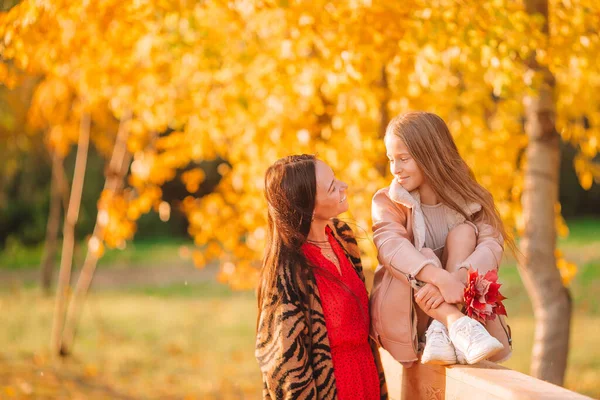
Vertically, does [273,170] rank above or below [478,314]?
above

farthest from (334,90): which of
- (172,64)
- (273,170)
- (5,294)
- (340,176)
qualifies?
Result: (5,294)

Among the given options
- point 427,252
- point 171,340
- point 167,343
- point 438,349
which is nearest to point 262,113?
point 427,252

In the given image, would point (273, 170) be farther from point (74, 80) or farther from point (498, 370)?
point (74, 80)

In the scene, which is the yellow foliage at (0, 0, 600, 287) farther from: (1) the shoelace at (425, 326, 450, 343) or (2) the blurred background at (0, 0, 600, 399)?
(1) the shoelace at (425, 326, 450, 343)

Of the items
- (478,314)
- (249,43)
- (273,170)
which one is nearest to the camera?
(478,314)

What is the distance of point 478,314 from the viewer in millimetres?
2145

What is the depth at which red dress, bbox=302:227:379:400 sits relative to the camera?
7.61 feet

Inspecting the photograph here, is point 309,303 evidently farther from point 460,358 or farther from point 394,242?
point 460,358

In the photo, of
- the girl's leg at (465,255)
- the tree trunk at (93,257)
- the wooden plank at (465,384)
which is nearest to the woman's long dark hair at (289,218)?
the wooden plank at (465,384)

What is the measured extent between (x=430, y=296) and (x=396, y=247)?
0.19 m

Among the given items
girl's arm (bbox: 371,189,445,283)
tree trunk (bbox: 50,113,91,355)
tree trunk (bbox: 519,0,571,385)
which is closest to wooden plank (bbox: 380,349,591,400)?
girl's arm (bbox: 371,189,445,283)

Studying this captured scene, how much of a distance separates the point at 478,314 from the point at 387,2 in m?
1.68

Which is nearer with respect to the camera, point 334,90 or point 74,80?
point 334,90

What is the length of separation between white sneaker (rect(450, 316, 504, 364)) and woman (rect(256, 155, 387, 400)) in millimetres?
384
